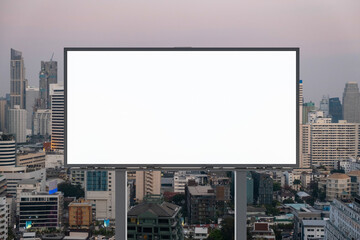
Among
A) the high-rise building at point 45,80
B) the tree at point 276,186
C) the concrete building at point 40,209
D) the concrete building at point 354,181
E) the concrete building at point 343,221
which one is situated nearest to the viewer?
the concrete building at point 343,221

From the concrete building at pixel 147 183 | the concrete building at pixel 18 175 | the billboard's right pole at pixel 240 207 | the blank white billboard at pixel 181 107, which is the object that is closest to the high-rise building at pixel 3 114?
the concrete building at pixel 18 175

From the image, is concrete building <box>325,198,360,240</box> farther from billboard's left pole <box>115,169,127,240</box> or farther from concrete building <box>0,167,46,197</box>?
concrete building <box>0,167,46,197</box>

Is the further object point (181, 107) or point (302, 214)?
point (302, 214)

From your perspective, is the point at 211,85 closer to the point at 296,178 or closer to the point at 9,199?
the point at 296,178

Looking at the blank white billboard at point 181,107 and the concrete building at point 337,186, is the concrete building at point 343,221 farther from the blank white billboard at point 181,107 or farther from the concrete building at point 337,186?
the blank white billboard at point 181,107

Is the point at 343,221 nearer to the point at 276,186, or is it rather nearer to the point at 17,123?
the point at 276,186

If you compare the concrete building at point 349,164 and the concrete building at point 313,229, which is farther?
the concrete building at point 349,164

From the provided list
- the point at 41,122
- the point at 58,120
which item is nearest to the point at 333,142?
the point at 58,120
